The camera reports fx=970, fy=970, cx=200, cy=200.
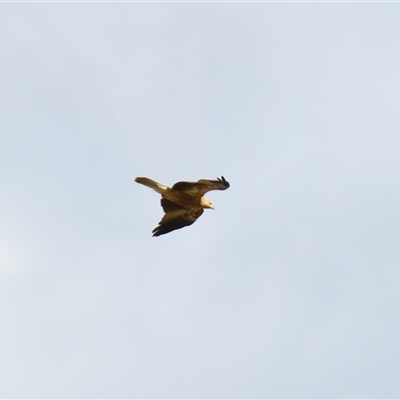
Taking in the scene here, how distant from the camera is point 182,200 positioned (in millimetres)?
24281

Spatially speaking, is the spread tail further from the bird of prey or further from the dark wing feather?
the dark wing feather

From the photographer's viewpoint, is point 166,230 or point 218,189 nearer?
point 218,189

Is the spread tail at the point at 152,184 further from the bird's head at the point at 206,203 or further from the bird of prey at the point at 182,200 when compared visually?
the bird's head at the point at 206,203

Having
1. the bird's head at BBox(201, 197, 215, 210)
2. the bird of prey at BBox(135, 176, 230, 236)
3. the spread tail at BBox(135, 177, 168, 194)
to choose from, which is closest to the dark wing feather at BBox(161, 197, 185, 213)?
the bird of prey at BBox(135, 176, 230, 236)

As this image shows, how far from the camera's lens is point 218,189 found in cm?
2341

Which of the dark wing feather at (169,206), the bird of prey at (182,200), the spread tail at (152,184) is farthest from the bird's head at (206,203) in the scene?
the spread tail at (152,184)

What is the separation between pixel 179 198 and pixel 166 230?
1.31m

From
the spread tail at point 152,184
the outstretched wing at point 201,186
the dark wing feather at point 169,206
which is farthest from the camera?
the dark wing feather at point 169,206

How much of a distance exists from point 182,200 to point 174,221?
1.04 metres

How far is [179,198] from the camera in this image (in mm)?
24188

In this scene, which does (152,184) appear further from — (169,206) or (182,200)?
(169,206)

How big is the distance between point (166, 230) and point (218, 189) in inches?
95.0

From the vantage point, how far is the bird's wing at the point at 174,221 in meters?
25.0

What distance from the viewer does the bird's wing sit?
24969 mm
